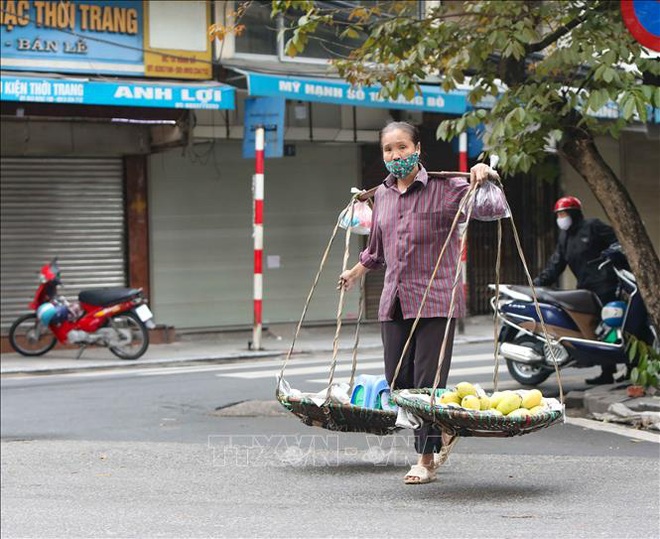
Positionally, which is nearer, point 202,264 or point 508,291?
point 508,291

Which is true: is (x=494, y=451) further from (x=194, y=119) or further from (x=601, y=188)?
(x=194, y=119)

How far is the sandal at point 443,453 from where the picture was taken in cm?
660

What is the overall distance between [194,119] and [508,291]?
8556 mm

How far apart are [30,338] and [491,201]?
12.0 meters

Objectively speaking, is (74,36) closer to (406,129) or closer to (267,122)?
(267,122)

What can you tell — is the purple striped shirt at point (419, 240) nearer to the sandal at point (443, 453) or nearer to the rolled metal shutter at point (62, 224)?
the sandal at point (443, 453)

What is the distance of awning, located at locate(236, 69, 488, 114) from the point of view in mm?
16844

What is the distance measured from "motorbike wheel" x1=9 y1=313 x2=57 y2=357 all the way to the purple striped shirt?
11.1 meters

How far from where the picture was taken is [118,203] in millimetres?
18453

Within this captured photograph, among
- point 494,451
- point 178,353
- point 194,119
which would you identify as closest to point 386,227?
point 494,451

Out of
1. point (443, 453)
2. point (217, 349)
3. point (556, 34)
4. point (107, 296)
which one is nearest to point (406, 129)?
point (443, 453)

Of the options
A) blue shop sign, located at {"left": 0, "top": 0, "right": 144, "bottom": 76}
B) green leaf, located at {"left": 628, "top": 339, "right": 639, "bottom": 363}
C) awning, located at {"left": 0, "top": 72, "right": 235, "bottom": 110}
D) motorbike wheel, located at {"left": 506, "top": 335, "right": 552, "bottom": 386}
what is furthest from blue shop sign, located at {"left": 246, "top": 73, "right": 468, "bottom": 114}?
green leaf, located at {"left": 628, "top": 339, "right": 639, "bottom": 363}

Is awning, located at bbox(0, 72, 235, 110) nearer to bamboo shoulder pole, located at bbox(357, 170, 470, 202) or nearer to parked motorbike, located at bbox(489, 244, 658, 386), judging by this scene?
parked motorbike, located at bbox(489, 244, 658, 386)

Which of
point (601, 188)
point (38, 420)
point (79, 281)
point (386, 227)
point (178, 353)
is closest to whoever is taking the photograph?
point (386, 227)
